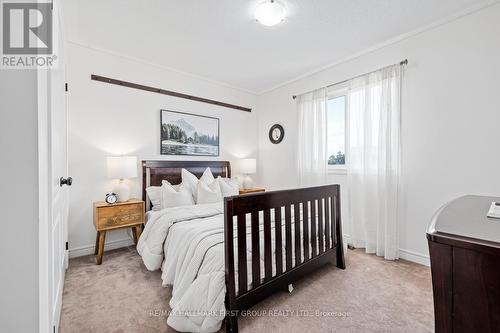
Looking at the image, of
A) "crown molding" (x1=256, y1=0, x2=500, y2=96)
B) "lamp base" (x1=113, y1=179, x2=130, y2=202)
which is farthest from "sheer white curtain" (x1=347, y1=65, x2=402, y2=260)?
"lamp base" (x1=113, y1=179, x2=130, y2=202)

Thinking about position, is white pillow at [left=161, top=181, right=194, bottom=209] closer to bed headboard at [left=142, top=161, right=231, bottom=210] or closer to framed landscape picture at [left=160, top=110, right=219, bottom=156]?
bed headboard at [left=142, top=161, right=231, bottom=210]

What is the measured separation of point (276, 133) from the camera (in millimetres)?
4262

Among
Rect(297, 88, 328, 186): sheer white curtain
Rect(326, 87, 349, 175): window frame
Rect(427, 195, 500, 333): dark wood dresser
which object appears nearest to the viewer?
Rect(427, 195, 500, 333): dark wood dresser

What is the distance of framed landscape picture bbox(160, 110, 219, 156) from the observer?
3418mm

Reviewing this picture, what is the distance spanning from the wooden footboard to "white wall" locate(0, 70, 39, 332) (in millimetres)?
917

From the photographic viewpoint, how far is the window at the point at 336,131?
3293 millimetres

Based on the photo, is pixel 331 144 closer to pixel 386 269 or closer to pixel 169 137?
pixel 386 269

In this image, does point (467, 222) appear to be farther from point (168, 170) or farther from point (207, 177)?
point (168, 170)

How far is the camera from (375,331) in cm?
148

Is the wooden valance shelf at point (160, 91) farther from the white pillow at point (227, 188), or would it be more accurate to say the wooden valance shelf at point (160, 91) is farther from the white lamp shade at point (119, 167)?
the white pillow at point (227, 188)

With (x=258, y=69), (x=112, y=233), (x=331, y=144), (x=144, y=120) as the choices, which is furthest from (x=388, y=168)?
(x=112, y=233)

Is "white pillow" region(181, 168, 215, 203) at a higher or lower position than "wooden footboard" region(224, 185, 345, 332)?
higher

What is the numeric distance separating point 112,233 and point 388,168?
3.59 m

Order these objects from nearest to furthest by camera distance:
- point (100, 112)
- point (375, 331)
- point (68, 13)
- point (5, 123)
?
point (5, 123)
point (375, 331)
point (68, 13)
point (100, 112)
